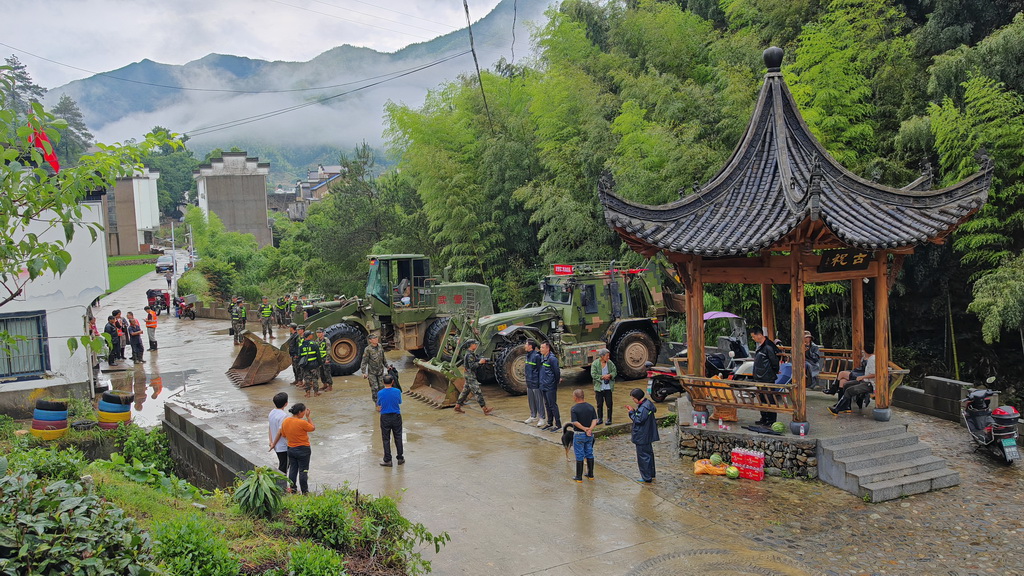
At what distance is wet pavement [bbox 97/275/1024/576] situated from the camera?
22.6ft

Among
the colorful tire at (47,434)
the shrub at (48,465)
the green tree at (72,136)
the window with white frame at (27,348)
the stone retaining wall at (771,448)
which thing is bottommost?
the stone retaining wall at (771,448)

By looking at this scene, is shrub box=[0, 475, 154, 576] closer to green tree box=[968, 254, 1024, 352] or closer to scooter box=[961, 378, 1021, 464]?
scooter box=[961, 378, 1021, 464]

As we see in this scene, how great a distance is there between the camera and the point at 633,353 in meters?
15.4

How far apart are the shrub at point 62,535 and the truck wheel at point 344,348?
11.6 m

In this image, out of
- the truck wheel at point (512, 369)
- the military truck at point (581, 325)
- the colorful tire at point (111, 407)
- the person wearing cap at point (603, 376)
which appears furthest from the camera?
the military truck at point (581, 325)

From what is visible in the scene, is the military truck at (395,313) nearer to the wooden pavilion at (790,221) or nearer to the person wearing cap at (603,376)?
the person wearing cap at (603,376)

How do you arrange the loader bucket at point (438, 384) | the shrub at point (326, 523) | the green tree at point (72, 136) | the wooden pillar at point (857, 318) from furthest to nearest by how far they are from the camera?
the green tree at point (72, 136)
the loader bucket at point (438, 384)
the wooden pillar at point (857, 318)
the shrub at point (326, 523)

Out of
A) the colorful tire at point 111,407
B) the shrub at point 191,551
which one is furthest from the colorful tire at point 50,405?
the shrub at point 191,551

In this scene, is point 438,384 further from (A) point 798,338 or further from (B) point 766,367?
(A) point 798,338

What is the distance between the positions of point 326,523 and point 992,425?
327 inches

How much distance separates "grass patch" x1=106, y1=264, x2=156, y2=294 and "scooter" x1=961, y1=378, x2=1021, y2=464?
132ft

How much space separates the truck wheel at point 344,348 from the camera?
16.9 m

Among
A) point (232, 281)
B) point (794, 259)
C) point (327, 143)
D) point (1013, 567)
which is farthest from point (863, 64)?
point (327, 143)

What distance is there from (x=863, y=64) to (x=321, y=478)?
12.9m
